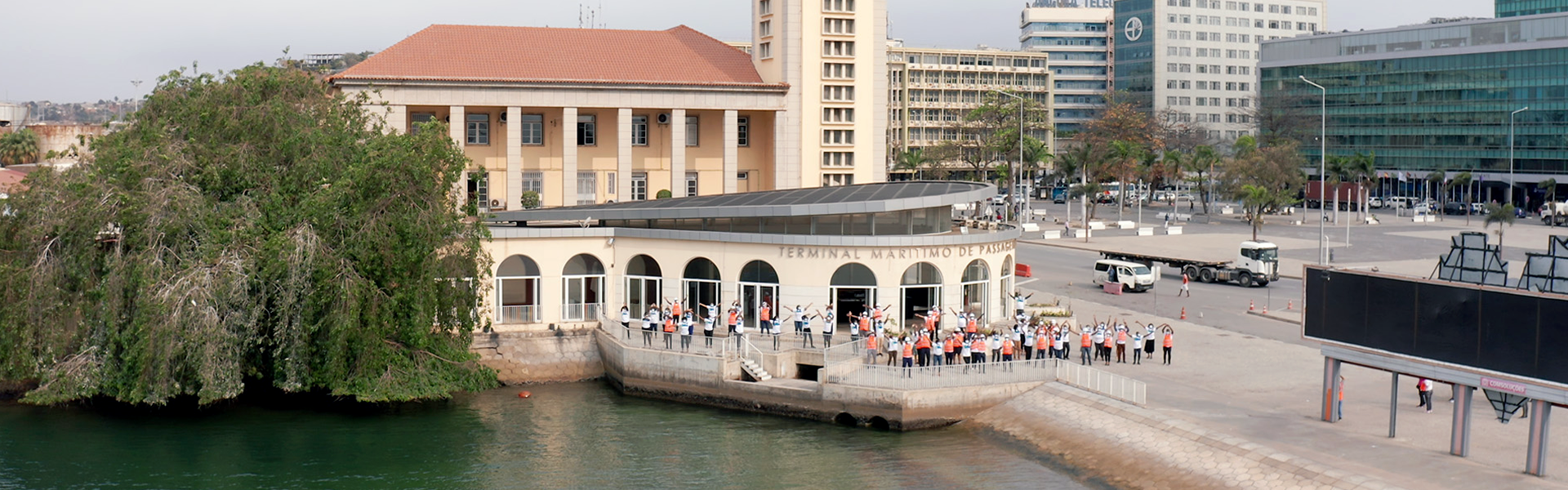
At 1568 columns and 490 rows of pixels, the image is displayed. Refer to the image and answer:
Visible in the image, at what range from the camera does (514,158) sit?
202 feet

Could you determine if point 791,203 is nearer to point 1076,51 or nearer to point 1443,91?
point 1443,91

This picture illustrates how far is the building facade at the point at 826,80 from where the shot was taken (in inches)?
A: 2534

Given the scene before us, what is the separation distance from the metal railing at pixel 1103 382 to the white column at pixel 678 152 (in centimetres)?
2807

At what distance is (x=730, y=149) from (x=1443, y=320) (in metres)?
38.9

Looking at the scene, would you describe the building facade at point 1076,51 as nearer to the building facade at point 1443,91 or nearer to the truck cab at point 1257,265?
the building facade at point 1443,91

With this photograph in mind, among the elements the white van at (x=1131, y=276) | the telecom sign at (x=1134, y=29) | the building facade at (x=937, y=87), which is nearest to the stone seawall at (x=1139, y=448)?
the white van at (x=1131, y=276)

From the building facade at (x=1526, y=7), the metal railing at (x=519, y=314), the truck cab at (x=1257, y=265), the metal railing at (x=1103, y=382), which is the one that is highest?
the building facade at (x=1526, y=7)

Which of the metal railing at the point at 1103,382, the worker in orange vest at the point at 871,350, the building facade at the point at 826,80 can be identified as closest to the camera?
the metal railing at the point at 1103,382

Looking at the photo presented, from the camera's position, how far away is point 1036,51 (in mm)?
164250

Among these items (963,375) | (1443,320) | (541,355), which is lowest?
(541,355)

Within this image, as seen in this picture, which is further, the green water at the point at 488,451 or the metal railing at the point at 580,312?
the metal railing at the point at 580,312

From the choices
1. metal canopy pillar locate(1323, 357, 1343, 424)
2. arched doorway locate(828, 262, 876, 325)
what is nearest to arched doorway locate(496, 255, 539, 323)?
arched doorway locate(828, 262, 876, 325)

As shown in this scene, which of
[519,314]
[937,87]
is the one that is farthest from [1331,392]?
[937,87]

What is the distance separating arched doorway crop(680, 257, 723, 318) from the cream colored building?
16.3 m
